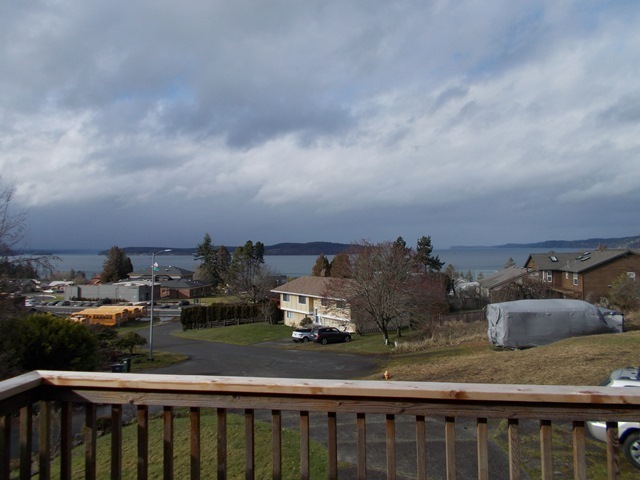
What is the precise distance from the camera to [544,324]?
82.0ft

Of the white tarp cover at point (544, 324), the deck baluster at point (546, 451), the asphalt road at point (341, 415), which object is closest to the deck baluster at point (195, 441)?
the asphalt road at point (341, 415)

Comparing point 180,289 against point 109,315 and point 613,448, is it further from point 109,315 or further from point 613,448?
point 613,448

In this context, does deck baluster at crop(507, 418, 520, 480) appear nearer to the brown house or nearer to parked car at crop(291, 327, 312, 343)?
parked car at crop(291, 327, 312, 343)

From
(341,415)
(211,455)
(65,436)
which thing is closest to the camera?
(65,436)

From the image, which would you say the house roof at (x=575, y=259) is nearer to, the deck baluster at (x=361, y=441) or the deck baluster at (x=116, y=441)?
the deck baluster at (x=361, y=441)

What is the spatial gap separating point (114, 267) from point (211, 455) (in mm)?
108575

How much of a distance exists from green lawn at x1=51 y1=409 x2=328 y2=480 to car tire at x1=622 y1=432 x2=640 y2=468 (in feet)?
13.5

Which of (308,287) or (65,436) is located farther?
(308,287)

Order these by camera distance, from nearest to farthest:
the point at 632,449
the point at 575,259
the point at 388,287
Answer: the point at 632,449, the point at 388,287, the point at 575,259

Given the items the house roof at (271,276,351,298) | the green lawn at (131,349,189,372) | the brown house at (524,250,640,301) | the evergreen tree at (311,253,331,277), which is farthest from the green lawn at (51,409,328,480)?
the evergreen tree at (311,253,331,277)

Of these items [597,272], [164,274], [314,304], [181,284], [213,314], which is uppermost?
[597,272]

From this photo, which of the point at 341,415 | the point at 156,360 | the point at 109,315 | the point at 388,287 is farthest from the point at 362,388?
the point at 109,315

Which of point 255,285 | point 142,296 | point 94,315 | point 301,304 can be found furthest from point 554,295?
point 142,296

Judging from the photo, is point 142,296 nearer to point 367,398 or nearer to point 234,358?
point 234,358
